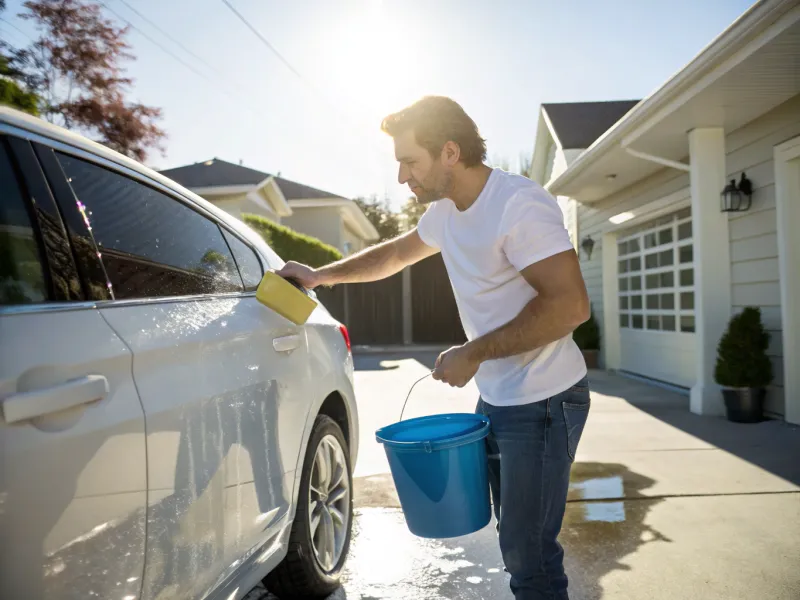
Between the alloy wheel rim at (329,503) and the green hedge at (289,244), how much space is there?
13654 millimetres

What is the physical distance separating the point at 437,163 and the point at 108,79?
14321 mm

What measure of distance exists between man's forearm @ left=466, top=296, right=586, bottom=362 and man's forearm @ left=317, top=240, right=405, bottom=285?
874 millimetres

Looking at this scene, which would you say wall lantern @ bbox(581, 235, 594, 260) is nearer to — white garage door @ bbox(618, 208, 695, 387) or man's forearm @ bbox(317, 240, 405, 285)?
white garage door @ bbox(618, 208, 695, 387)

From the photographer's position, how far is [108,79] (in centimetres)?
1454

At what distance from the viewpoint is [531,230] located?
2014 mm

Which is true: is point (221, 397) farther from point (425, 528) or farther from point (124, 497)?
point (425, 528)

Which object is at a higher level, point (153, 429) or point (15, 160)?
point (15, 160)

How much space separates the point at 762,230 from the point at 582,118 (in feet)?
30.4

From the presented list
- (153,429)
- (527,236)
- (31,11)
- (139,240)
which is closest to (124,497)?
(153,429)

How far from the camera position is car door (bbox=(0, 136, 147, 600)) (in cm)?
125

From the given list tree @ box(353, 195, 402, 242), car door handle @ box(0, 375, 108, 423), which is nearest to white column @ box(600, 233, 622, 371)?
car door handle @ box(0, 375, 108, 423)

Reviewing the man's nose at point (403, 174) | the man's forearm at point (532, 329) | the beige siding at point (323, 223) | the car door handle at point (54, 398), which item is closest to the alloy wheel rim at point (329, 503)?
the man's forearm at point (532, 329)

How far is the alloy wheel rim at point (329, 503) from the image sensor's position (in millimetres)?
2865

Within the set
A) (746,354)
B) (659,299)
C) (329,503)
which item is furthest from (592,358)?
(329,503)
